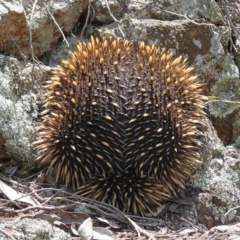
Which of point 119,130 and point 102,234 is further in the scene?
point 119,130

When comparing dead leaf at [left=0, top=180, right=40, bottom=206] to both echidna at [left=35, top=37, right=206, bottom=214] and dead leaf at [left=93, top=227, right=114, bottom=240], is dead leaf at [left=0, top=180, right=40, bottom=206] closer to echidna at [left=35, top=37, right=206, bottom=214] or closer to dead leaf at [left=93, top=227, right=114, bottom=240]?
echidna at [left=35, top=37, right=206, bottom=214]

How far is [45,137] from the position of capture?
3748 mm

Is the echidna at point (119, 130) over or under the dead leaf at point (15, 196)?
over

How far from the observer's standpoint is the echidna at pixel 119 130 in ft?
11.9

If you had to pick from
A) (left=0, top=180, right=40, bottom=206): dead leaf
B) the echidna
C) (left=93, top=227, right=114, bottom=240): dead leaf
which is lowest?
(left=93, top=227, right=114, bottom=240): dead leaf

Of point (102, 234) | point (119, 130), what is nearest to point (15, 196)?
point (102, 234)

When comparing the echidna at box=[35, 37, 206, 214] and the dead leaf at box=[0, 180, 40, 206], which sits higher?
the echidna at box=[35, 37, 206, 214]

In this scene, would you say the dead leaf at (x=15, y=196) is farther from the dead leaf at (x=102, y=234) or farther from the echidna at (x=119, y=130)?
the dead leaf at (x=102, y=234)

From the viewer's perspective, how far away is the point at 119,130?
3.62 m

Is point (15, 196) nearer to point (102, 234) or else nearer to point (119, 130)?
point (102, 234)

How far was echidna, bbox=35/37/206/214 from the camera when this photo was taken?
143 inches

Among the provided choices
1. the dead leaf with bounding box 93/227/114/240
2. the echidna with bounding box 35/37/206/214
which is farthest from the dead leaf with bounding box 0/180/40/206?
the dead leaf with bounding box 93/227/114/240

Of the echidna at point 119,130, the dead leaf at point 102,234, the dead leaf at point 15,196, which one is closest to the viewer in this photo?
the dead leaf at point 102,234

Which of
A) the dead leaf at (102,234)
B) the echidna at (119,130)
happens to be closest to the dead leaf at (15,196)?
the echidna at (119,130)
